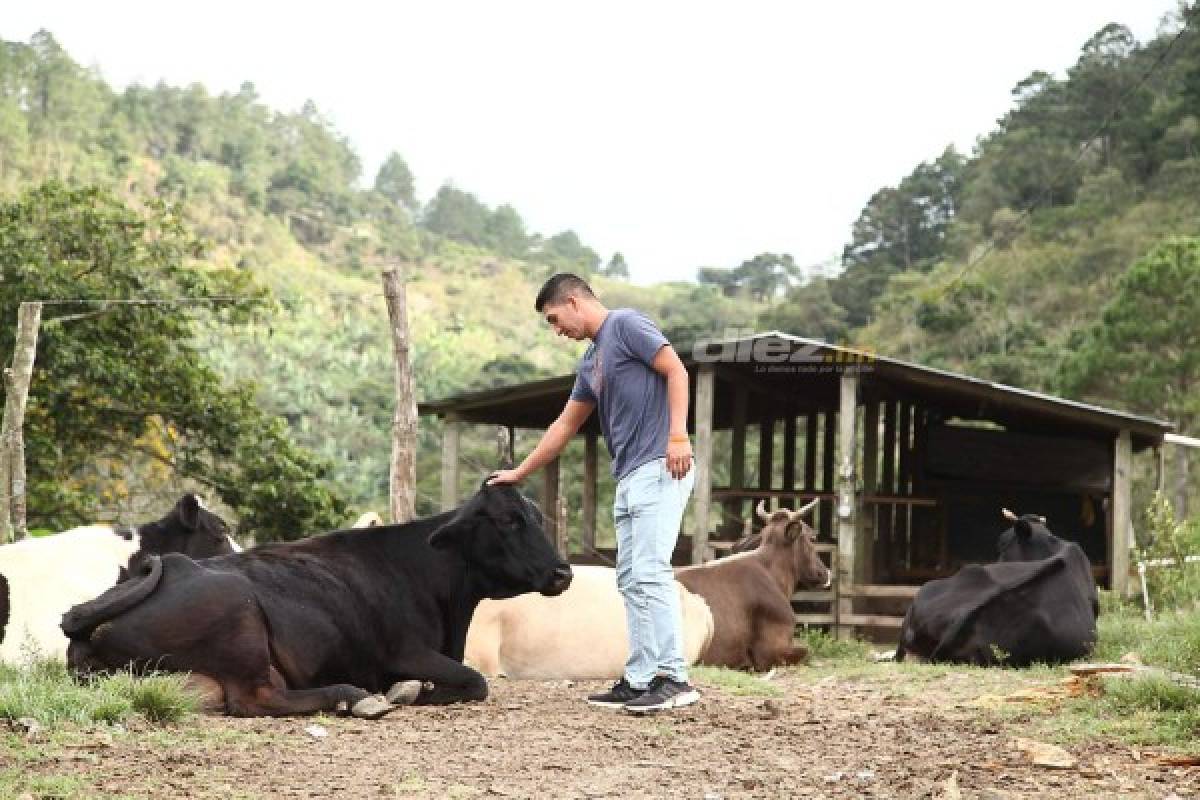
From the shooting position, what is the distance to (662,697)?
6863 mm

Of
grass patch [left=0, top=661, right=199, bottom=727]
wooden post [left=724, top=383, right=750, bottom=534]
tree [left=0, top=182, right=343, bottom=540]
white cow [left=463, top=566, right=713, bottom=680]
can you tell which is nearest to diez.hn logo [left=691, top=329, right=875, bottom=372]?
wooden post [left=724, top=383, right=750, bottom=534]

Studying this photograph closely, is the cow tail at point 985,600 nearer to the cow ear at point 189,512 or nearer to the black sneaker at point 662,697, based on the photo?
the black sneaker at point 662,697

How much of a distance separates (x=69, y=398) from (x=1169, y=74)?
175ft

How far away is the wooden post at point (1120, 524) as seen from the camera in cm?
1655

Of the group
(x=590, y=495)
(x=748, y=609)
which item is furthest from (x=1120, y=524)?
(x=590, y=495)

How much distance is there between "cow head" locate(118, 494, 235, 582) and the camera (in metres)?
9.34

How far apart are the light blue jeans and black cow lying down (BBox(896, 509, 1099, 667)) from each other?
4.39 meters

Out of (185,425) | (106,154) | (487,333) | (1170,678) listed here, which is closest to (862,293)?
(487,333)

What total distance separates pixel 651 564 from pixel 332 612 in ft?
4.63

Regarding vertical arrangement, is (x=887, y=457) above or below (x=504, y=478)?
above

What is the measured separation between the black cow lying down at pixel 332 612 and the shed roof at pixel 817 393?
807cm

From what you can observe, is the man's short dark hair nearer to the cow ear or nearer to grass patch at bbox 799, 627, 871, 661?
the cow ear

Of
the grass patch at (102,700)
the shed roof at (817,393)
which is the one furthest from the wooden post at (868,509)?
the grass patch at (102,700)

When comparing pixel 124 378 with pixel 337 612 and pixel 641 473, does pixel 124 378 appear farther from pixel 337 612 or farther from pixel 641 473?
pixel 641 473
